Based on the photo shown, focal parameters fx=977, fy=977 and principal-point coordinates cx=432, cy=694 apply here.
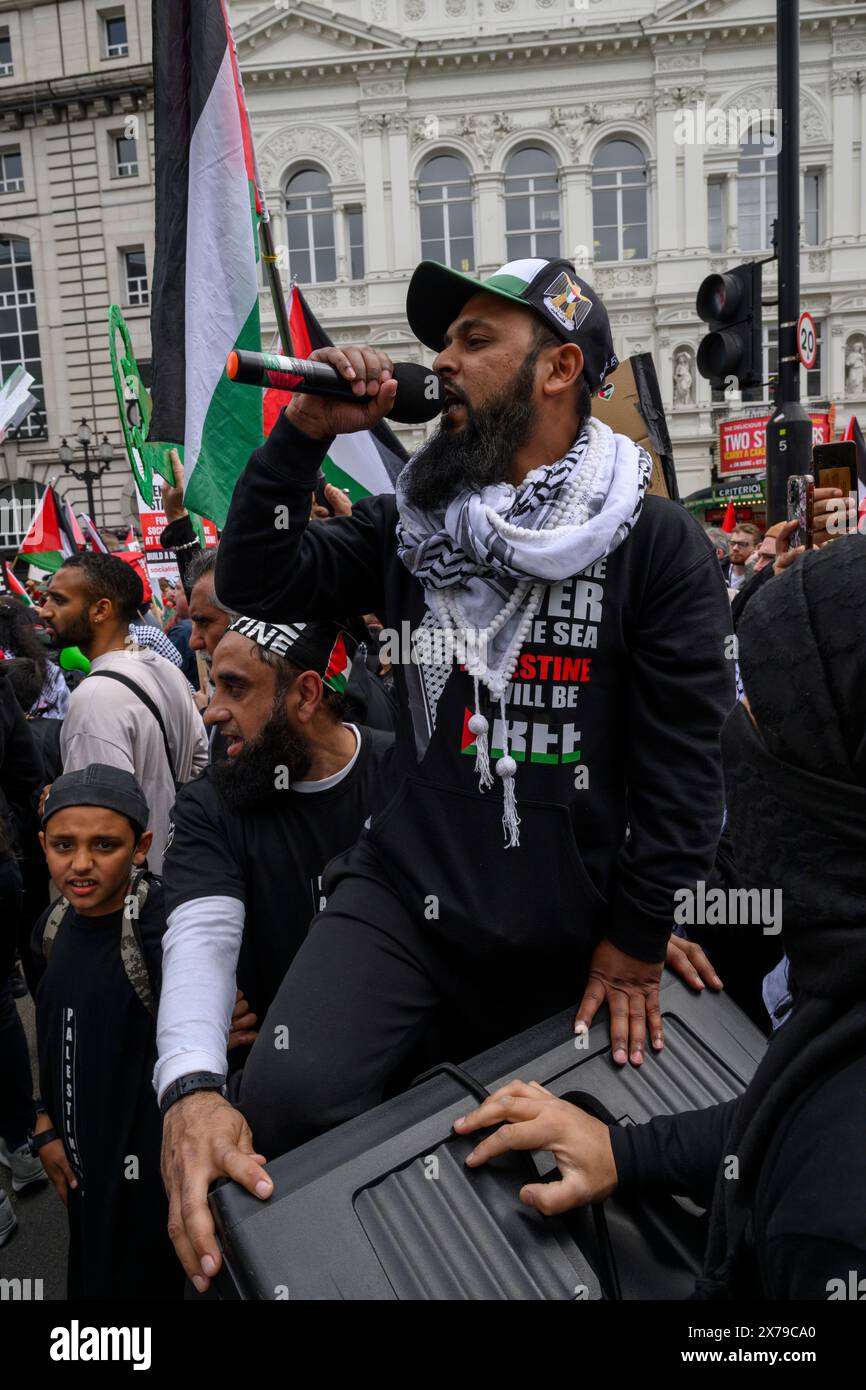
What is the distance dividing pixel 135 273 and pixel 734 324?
26472 millimetres

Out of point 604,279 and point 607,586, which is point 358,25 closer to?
point 604,279

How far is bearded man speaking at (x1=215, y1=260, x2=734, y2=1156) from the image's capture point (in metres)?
1.65

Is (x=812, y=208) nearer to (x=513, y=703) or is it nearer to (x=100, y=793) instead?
(x=100, y=793)

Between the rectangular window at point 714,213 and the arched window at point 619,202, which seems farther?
the arched window at point 619,202

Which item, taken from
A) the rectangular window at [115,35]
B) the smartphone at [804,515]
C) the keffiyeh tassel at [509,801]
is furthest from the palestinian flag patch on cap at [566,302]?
the rectangular window at [115,35]

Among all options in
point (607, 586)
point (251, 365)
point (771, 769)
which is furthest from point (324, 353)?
point (771, 769)

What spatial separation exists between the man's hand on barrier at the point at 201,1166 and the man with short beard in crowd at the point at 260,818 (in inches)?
7.1

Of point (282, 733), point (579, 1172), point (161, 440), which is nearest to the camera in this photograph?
point (579, 1172)

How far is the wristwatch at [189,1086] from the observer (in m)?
1.63

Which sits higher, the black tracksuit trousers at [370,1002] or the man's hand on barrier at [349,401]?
the man's hand on barrier at [349,401]

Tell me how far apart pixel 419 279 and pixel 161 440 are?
4.67 feet

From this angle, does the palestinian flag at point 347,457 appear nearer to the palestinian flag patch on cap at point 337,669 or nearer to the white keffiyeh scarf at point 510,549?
the palestinian flag patch on cap at point 337,669
